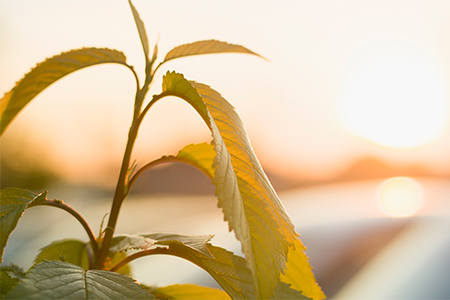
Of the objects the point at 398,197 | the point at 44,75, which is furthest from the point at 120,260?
the point at 398,197

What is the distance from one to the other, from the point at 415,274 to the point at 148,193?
7.47ft

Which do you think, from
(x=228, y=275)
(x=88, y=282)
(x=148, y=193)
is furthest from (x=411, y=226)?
(x=148, y=193)

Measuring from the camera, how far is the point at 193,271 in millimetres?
1380

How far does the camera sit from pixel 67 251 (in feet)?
1.58

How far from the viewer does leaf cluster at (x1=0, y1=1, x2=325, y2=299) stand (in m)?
0.25

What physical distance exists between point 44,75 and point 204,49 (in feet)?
0.64

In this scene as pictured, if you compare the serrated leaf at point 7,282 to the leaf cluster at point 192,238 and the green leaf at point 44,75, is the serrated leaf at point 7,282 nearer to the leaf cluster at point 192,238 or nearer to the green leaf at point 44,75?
the leaf cluster at point 192,238

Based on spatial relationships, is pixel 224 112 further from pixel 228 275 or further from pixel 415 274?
pixel 415 274

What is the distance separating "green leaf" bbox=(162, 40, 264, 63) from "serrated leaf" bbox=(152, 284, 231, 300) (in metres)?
0.29

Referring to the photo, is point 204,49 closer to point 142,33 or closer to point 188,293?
point 142,33

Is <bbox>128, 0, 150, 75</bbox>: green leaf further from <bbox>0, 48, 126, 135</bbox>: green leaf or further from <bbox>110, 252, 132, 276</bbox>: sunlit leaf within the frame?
<bbox>110, 252, 132, 276</bbox>: sunlit leaf

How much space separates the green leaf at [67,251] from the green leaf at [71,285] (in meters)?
0.22

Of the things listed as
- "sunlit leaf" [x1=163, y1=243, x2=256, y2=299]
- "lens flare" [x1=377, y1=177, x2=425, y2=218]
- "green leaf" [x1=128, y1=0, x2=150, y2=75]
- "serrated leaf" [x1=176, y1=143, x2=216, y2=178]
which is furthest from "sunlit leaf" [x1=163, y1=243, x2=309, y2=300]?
"lens flare" [x1=377, y1=177, x2=425, y2=218]

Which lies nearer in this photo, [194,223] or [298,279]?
[298,279]
